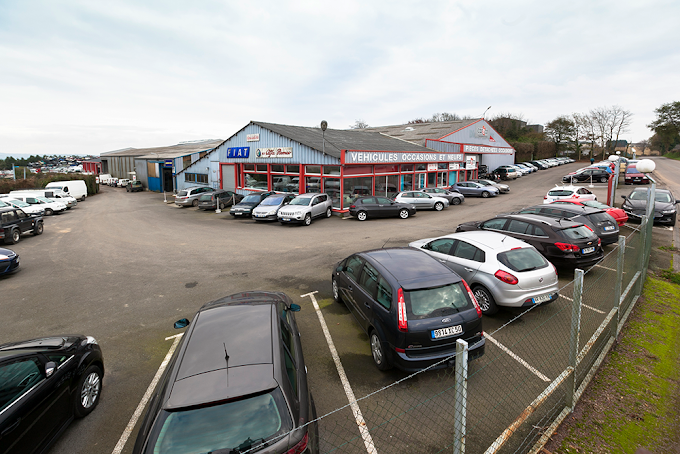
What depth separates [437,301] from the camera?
5129mm

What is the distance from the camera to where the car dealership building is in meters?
23.0

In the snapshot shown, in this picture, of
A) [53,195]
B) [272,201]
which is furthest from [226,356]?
[53,195]

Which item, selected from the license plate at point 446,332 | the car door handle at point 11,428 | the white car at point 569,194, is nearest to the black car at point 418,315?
the license plate at point 446,332

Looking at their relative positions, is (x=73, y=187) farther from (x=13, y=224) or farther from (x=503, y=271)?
(x=503, y=271)

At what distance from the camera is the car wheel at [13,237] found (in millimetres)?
14898

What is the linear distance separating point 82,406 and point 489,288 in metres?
6.80

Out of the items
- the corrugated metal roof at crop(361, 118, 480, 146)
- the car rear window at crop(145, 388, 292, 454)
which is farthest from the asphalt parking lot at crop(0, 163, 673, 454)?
the corrugated metal roof at crop(361, 118, 480, 146)

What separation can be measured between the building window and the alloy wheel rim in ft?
104

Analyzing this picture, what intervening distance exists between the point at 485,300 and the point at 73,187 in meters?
39.7

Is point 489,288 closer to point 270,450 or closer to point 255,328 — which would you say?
point 255,328

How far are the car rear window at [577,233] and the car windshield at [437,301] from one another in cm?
535

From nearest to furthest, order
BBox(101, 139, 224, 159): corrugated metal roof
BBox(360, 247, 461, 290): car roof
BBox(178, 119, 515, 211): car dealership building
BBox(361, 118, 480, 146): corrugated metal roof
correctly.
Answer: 1. BBox(360, 247, 461, 290): car roof
2. BBox(178, 119, 515, 211): car dealership building
3. BBox(361, 118, 480, 146): corrugated metal roof
4. BBox(101, 139, 224, 159): corrugated metal roof

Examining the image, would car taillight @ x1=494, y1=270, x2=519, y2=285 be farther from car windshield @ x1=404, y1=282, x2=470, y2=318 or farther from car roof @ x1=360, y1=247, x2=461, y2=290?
car windshield @ x1=404, y1=282, x2=470, y2=318

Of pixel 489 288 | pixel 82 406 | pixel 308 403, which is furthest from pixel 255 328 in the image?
pixel 489 288
